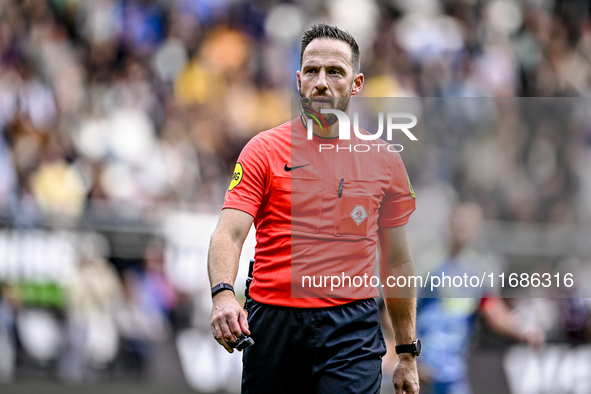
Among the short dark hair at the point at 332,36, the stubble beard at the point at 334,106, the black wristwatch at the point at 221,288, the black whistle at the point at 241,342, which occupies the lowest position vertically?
the black whistle at the point at 241,342

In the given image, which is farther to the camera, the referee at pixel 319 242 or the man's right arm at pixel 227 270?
the referee at pixel 319 242

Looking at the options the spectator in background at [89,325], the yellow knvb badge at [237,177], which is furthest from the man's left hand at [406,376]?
the spectator in background at [89,325]

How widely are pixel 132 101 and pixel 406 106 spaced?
168 inches

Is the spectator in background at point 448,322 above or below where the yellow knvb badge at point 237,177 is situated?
below

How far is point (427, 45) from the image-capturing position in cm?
1205

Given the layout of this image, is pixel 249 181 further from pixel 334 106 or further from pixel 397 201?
pixel 397 201

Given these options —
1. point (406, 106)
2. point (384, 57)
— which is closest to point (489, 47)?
point (384, 57)

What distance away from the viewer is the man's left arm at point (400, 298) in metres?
3.87

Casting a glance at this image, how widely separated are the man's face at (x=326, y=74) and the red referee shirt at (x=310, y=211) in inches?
7.8

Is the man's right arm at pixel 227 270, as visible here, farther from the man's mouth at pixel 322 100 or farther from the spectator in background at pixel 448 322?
the spectator in background at pixel 448 322

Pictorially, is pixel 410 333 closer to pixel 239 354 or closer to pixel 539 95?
pixel 239 354

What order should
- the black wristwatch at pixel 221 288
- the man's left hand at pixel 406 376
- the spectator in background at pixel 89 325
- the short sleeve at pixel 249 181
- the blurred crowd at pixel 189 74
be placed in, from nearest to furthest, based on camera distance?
the black wristwatch at pixel 221 288 → the short sleeve at pixel 249 181 → the man's left hand at pixel 406 376 → the spectator in background at pixel 89 325 → the blurred crowd at pixel 189 74

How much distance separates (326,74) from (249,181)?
64cm

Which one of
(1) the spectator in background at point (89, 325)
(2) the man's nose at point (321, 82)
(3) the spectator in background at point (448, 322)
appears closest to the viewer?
(2) the man's nose at point (321, 82)
